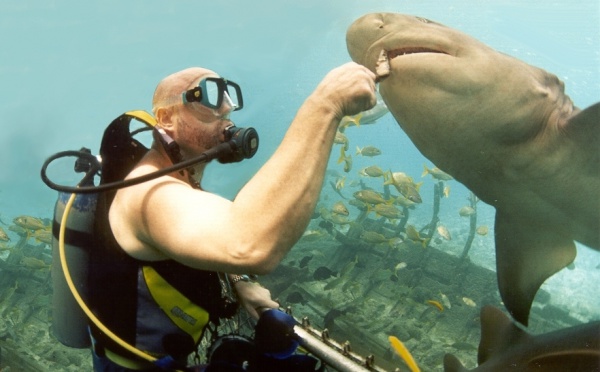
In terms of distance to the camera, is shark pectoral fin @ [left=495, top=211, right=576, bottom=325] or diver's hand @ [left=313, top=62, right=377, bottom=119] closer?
diver's hand @ [left=313, top=62, right=377, bottom=119]

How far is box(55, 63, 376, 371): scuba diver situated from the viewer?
1.62 metres

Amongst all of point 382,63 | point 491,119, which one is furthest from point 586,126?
point 382,63

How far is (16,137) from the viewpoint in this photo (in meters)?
70.2

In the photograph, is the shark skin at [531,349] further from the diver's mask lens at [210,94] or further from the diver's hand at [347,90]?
the diver's mask lens at [210,94]

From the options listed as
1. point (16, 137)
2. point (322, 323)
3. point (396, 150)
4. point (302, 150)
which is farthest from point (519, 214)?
point (396, 150)

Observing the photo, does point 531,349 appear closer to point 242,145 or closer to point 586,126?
point 586,126

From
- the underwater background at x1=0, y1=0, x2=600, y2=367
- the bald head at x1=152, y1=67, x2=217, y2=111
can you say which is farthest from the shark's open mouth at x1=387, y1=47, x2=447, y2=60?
the underwater background at x1=0, y1=0, x2=600, y2=367

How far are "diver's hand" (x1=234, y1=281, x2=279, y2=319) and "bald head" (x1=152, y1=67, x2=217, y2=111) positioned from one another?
49.8 inches

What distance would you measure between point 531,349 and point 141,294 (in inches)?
88.4

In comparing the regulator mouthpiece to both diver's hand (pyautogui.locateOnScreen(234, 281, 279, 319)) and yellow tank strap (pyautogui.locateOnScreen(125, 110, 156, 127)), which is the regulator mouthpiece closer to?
yellow tank strap (pyautogui.locateOnScreen(125, 110, 156, 127))

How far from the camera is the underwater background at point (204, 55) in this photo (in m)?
57.0

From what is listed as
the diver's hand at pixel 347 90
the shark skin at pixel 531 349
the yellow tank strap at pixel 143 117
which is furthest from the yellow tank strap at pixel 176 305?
the shark skin at pixel 531 349

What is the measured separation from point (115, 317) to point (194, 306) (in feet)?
1.35

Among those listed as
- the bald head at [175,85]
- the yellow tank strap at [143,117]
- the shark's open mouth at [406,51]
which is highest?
the bald head at [175,85]
